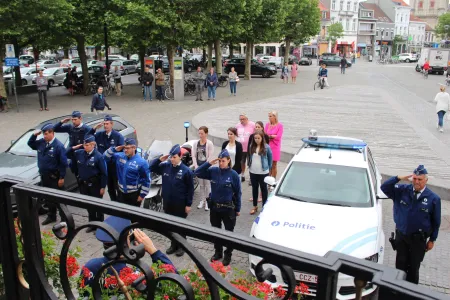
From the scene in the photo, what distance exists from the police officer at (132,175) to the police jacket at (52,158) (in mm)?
Answer: 1373

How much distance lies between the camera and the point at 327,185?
22.6ft

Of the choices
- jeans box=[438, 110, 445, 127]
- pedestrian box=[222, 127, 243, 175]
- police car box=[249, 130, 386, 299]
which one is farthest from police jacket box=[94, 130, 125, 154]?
jeans box=[438, 110, 445, 127]

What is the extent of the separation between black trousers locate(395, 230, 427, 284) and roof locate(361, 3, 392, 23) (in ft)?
336

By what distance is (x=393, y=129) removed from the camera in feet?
54.7

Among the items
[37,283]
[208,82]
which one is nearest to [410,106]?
[208,82]

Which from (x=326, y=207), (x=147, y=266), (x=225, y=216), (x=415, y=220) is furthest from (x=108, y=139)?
(x=147, y=266)

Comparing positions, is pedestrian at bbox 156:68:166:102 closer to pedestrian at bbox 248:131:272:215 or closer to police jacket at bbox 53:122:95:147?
police jacket at bbox 53:122:95:147

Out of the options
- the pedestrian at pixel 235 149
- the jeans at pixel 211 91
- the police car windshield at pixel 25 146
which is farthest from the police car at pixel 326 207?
the jeans at pixel 211 91

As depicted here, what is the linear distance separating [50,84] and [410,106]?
26.2m

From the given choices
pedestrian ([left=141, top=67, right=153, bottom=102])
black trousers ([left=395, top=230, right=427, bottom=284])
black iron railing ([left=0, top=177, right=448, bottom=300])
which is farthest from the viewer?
pedestrian ([left=141, top=67, right=153, bottom=102])

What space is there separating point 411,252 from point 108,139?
6.39 meters

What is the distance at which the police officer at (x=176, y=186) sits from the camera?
22.7 feet

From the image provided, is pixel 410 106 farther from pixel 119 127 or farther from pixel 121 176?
pixel 121 176

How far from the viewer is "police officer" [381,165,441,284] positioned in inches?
221
